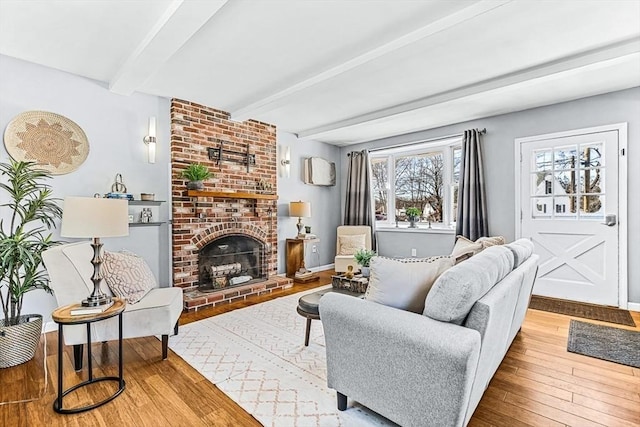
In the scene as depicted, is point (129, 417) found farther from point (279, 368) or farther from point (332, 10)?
point (332, 10)

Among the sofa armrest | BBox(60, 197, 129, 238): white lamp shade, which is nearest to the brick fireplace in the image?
BBox(60, 197, 129, 238): white lamp shade

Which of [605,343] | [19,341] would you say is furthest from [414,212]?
[19,341]

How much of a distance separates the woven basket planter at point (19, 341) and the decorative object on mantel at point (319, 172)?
158 inches

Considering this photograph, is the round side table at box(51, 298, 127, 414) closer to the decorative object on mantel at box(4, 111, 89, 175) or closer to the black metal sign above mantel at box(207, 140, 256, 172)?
the decorative object on mantel at box(4, 111, 89, 175)

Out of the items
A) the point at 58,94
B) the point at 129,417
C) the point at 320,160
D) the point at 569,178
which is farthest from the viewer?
the point at 320,160

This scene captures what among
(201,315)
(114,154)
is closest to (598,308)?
(201,315)

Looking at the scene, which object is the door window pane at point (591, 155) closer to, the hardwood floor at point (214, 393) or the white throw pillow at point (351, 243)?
the hardwood floor at point (214, 393)

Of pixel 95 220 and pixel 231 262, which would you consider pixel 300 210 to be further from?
pixel 95 220

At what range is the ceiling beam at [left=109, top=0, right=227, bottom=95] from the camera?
199 centimetres

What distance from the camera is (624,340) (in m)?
2.75

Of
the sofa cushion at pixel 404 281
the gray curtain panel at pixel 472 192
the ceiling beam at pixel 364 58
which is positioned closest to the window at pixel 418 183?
the gray curtain panel at pixel 472 192

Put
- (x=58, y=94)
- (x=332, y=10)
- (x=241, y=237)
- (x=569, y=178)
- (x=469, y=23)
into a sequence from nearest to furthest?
(x=332, y=10) → (x=469, y=23) → (x=58, y=94) → (x=569, y=178) → (x=241, y=237)

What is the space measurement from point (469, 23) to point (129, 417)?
3355 millimetres

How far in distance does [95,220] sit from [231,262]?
8.72 ft
